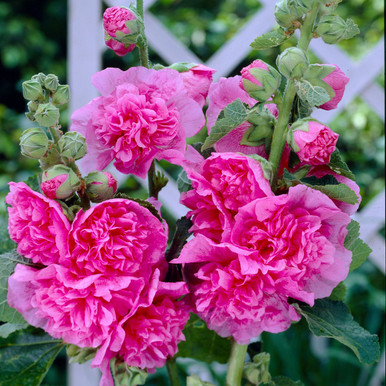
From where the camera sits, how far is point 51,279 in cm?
34

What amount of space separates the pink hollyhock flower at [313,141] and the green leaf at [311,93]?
0.4 inches

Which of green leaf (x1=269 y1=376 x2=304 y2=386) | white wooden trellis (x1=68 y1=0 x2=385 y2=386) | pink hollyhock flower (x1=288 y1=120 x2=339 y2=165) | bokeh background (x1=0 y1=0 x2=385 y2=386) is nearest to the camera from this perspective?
pink hollyhock flower (x1=288 y1=120 x2=339 y2=165)

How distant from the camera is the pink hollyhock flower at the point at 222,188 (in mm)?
325

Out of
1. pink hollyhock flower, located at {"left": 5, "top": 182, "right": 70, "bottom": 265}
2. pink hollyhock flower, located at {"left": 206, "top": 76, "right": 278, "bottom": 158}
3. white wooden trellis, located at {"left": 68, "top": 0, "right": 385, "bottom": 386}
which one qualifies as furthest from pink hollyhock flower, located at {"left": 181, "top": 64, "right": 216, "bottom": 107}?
white wooden trellis, located at {"left": 68, "top": 0, "right": 385, "bottom": 386}

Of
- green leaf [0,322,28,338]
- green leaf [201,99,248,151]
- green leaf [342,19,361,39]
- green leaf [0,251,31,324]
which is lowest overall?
green leaf [0,322,28,338]

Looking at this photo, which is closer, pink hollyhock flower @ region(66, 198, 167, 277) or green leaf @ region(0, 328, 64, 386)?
pink hollyhock flower @ region(66, 198, 167, 277)

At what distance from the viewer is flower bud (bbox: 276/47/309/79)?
320 mm

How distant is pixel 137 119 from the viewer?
341 millimetres

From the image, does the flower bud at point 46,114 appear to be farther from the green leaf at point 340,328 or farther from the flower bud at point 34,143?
the green leaf at point 340,328

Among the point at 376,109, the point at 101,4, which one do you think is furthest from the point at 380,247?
the point at 101,4

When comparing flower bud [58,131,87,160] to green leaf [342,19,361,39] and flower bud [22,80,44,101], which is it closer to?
flower bud [22,80,44,101]

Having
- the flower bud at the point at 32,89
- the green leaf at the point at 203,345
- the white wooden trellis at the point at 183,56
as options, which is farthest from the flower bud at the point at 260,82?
the white wooden trellis at the point at 183,56

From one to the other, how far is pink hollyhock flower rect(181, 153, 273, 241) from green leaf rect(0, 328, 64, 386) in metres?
0.16

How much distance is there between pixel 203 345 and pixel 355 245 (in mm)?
158
